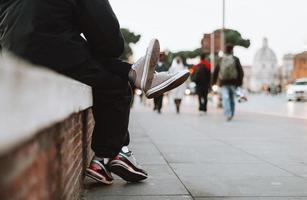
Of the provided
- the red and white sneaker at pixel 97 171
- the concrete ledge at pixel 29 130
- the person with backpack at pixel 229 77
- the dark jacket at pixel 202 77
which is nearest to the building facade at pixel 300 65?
the dark jacket at pixel 202 77

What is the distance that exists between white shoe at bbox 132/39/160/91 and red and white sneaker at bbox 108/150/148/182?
1.89 ft

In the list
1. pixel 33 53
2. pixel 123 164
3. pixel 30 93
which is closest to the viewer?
pixel 30 93

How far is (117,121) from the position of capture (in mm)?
3762

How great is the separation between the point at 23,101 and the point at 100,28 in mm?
2470

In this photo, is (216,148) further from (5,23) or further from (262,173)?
(5,23)

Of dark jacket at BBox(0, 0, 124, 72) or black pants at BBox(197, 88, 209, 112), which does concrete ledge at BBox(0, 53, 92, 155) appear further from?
black pants at BBox(197, 88, 209, 112)

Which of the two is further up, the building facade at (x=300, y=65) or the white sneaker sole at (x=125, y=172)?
the building facade at (x=300, y=65)

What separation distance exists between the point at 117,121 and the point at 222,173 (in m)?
1.46

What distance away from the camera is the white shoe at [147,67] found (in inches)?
151

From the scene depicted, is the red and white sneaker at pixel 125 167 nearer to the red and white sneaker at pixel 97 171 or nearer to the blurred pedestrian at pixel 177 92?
the red and white sneaker at pixel 97 171

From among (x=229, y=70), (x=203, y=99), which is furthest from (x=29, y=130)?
(x=203, y=99)

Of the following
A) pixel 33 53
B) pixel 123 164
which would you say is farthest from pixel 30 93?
pixel 123 164

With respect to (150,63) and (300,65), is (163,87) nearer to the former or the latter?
(150,63)

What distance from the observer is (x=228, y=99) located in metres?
13.9
